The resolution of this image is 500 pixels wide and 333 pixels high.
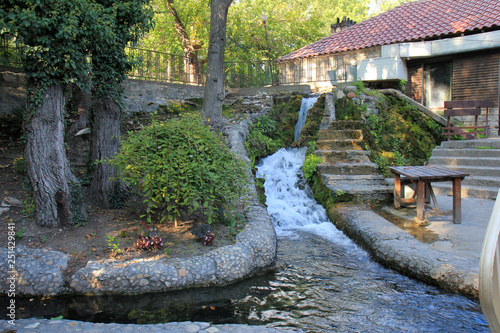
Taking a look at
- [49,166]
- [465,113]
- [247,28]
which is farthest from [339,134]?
[247,28]

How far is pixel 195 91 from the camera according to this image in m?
13.8

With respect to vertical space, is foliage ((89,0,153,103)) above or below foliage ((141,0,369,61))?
below

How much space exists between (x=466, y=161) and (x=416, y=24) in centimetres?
930

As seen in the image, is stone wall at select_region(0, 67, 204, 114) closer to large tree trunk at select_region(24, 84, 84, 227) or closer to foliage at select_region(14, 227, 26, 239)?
large tree trunk at select_region(24, 84, 84, 227)

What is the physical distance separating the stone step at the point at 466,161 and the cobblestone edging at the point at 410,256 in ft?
14.2

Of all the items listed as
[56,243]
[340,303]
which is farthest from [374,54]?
[56,243]

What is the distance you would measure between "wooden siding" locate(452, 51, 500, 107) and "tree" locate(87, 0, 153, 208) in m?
12.8

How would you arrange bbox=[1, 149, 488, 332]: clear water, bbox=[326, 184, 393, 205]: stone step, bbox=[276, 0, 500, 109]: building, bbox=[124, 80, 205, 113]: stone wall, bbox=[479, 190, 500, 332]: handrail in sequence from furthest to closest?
bbox=[276, 0, 500, 109]: building → bbox=[124, 80, 205, 113]: stone wall → bbox=[326, 184, 393, 205]: stone step → bbox=[1, 149, 488, 332]: clear water → bbox=[479, 190, 500, 332]: handrail

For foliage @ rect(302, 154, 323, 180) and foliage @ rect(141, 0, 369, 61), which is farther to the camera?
foliage @ rect(141, 0, 369, 61)

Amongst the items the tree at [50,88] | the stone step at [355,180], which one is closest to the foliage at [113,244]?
the tree at [50,88]

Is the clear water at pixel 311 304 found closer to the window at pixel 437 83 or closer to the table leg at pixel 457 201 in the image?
the table leg at pixel 457 201

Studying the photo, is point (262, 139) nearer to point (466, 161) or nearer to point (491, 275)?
point (466, 161)

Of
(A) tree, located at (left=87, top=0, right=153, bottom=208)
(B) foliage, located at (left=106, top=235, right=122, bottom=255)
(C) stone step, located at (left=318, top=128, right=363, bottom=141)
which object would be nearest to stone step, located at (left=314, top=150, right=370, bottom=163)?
(C) stone step, located at (left=318, top=128, right=363, bottom=141)

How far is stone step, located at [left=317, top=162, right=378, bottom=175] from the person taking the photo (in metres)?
8.98
